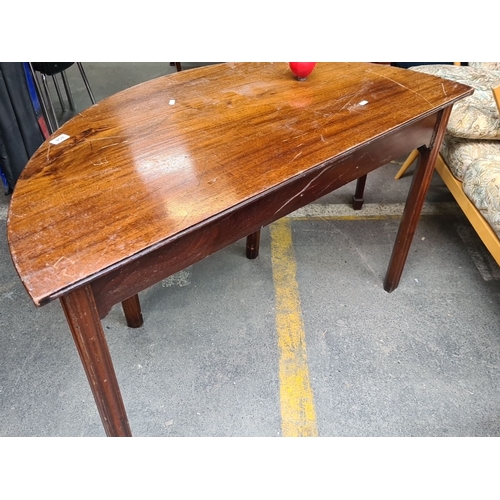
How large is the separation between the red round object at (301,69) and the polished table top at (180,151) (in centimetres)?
3

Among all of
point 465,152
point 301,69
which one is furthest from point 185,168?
point 465,152

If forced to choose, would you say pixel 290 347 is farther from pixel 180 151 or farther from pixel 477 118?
pixel 477 118

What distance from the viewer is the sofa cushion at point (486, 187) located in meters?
1.65

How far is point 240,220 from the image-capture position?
3.50ft

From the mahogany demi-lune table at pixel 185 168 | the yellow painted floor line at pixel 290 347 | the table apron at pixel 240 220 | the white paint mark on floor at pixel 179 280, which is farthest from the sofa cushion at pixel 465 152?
the white paint mark on floor at pixel 179 280

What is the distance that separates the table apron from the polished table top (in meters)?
0.03

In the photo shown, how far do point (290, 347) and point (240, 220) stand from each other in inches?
30.4

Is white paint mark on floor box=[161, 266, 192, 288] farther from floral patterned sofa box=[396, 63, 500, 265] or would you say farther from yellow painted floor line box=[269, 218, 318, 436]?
floral patterned sofa box=[396, 63, 500, 265]

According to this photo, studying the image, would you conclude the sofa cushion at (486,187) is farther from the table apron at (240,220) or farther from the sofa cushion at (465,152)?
the table apron at (240,220)

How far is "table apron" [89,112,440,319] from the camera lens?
2.98 ft

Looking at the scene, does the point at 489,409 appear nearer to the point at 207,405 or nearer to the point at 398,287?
the point at 398,287

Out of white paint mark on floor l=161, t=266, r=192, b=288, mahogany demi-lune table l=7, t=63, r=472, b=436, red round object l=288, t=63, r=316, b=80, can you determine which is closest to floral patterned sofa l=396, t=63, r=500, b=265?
mahogany demi-lune table l=7, t=63, r=472, b=436

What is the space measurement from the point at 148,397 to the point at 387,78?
1297mm

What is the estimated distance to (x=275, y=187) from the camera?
1.05m
